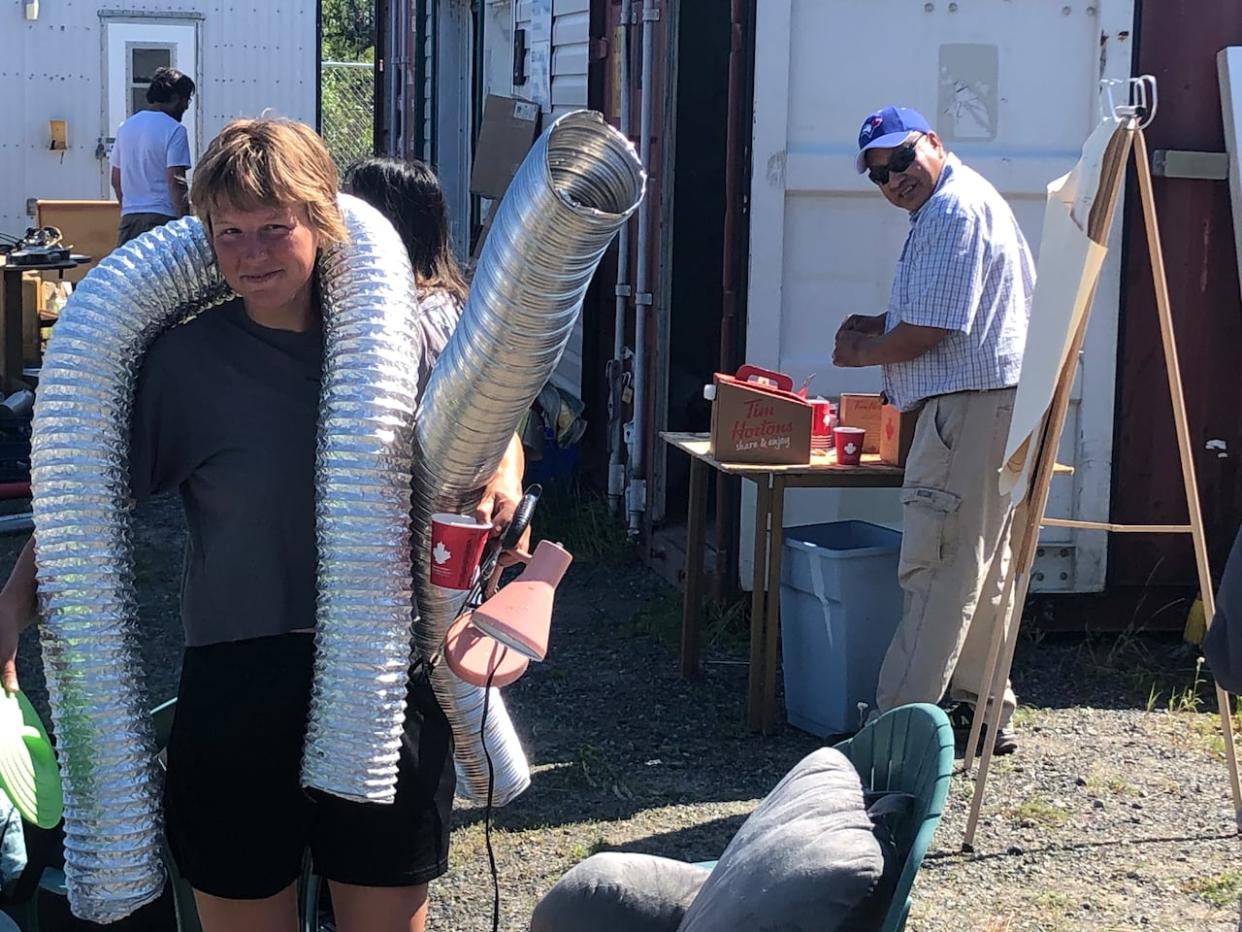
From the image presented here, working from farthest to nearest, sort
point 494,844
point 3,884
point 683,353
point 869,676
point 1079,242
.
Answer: point 683,353, point 869,676, point 494,844, point 1079,242, point 3,884

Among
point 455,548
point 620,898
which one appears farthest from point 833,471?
point 455,548

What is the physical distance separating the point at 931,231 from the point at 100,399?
2643 millimetres

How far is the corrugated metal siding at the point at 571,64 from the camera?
7316mm

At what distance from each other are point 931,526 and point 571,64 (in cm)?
377

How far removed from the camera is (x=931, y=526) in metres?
4.51

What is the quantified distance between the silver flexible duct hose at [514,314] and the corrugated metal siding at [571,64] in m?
4.91

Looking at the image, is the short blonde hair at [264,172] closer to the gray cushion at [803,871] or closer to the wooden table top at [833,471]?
the gray cushion at [803,871]

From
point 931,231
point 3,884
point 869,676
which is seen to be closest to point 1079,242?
point 931,231

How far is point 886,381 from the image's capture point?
15.4ft

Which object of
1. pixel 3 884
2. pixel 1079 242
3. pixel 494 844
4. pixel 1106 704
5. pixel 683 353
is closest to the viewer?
pixel 3 884

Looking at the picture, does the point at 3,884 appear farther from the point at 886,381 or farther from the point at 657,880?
the point at 886,381

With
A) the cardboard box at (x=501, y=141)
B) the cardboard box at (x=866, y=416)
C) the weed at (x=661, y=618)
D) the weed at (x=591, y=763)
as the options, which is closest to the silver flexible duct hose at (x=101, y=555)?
the weed at (x=591, y=763)

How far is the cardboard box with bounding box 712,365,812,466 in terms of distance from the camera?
4.74 meters

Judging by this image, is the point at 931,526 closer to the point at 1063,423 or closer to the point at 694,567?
the point at 1063,423
